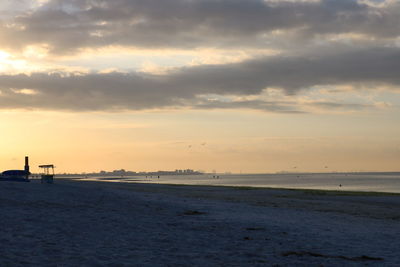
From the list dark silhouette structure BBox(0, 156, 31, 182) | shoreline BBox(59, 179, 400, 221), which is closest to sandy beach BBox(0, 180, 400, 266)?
shoreline BBox(59, 179, 400, 221)

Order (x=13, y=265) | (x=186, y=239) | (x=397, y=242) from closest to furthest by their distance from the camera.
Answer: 1. (x=13, y=265)
2. (x=186, y=239)
3. (x=397, y=242)

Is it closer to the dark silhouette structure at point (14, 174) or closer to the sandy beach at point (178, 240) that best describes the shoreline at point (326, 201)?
the sandy beach at point (178, 240)

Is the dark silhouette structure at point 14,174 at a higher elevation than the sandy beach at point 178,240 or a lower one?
higher

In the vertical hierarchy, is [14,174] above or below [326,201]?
above

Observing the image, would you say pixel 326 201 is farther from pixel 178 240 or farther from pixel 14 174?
pixel 14 174

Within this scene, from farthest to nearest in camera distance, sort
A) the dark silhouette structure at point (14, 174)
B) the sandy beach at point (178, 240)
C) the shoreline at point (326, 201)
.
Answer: the dark silhouette structure at point (14, 174) < the shoreline at point (326, 201) < the sandy beach at point (178, 240)

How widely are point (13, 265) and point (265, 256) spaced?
800 centimetres

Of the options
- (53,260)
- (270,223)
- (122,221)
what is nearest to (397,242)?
(270,223)

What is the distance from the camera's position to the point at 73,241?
16953mm

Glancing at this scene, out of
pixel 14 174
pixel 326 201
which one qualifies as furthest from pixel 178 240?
pixel 14 174

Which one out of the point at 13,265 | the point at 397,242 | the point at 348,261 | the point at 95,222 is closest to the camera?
the point at 13,265

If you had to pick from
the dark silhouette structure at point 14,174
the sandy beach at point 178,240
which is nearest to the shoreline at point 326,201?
the sandy beach at point 178,240

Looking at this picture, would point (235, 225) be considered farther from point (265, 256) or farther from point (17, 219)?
point (17, 219)

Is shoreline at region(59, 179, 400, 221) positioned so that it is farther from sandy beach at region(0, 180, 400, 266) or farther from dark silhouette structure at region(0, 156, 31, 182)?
dark silhouette structure at region(0, 156, 31, 182)
